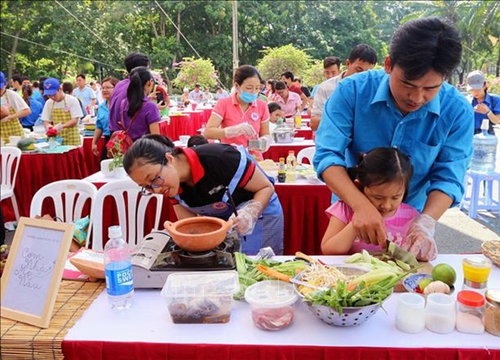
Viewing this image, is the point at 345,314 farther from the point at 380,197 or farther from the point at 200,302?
the point at 380,197

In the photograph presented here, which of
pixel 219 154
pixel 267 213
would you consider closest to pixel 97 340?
→ pixel 219 154

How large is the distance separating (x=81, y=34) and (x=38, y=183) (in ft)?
62.3

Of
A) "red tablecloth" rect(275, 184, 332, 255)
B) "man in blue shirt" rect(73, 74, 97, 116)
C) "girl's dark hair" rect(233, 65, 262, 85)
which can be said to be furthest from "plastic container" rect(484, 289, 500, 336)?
"man in blue shirt" rect(73, 74, 97, 116)

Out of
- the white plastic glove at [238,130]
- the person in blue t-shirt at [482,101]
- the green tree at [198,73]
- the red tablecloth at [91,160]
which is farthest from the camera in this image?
the green tree at [198,73]

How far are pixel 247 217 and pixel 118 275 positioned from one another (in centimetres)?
71

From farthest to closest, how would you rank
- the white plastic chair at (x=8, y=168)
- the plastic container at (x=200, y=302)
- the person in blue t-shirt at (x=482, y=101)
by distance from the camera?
the person in blue t-shirt at (x=482, y=101)
the white plastic chair at (x=8, y=168)
the plastic container at (x=200, y=302)

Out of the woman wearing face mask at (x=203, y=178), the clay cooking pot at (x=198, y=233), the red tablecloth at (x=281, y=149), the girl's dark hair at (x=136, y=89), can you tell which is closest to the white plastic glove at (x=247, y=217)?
the woman wearing face mask at (x=203, y=178)

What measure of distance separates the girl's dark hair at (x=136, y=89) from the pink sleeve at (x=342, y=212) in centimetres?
224

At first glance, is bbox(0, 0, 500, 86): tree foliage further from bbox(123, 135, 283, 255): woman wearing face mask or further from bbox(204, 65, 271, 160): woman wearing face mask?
bbox(123, 135, 283, 255): woman wearing face mask

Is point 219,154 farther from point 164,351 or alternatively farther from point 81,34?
point 81,34

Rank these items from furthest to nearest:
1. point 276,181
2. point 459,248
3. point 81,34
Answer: point 81,34 < point 459,248 < point 276,181

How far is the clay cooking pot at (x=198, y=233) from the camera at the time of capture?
1.35m

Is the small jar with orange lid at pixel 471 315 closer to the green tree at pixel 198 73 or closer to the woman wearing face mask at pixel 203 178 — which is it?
the woman wearing face mask at pixel 203 178

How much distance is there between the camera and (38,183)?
177 inches
